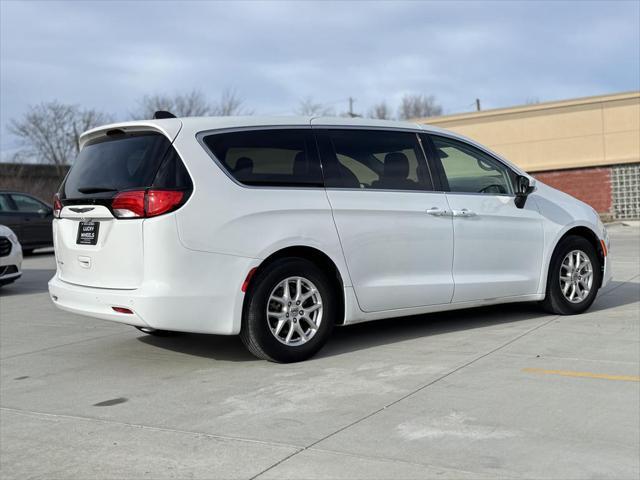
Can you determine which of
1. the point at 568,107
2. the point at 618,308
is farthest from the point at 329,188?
the point at 568,107

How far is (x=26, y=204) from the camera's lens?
19.7m

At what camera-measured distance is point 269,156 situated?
598 centimetres

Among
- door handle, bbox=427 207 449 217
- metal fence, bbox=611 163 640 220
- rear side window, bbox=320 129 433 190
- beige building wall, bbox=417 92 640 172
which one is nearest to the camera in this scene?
rear side window, bbox=320 129 433 190

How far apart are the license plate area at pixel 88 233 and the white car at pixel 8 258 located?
576 centimetres

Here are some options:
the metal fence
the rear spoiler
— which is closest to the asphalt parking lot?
the rear spoiler

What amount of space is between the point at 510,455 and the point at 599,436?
0.58 m

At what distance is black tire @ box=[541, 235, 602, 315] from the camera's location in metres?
7.38

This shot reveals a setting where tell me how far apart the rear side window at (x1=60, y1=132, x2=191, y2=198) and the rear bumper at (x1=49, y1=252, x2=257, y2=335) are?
622 millimetres

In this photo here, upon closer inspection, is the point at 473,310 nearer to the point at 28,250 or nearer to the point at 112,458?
the point at 112,458

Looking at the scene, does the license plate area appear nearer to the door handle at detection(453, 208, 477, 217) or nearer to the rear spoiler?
the rear spoiler

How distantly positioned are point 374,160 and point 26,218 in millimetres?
14964

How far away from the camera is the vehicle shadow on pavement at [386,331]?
648cm

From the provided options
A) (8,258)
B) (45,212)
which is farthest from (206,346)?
(45,212)

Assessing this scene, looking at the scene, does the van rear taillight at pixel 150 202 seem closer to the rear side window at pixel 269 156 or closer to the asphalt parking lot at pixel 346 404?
the rear side window at pixel 269 156
